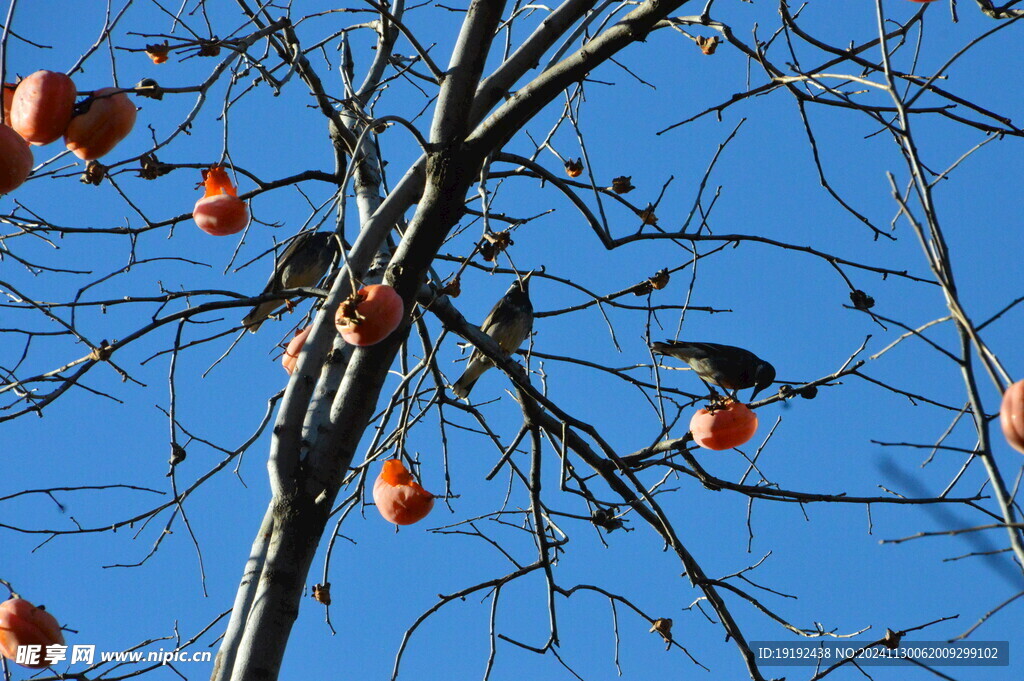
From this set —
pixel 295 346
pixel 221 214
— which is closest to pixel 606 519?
pixel 295 346

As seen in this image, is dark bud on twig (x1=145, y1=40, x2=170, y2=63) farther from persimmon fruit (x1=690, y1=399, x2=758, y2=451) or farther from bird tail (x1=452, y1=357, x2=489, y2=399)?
bird tail (x1=452, y1=357, x2=489, y2=399)

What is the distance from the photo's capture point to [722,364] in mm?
5750

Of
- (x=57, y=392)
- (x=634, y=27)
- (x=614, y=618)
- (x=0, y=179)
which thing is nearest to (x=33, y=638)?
(x=57, y=392)

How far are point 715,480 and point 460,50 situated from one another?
1863 millimetres

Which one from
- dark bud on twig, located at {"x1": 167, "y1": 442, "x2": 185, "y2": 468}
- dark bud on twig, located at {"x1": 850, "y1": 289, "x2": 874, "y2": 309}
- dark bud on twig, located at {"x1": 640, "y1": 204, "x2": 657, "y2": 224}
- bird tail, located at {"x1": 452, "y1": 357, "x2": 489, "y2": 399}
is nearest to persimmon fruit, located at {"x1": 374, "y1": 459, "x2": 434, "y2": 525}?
dark bud on twig, located at {"x1": 167, "y1": 442, "x2": 185, "y2": 468}

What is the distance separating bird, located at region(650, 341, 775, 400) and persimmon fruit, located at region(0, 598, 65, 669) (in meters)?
3.60

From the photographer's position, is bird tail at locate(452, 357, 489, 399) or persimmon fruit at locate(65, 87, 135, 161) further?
bird tail at locate(452, 357, 489, 399)

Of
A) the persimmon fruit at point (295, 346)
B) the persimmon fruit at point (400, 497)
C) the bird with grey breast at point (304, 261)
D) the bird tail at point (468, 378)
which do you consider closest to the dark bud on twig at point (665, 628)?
the persimmon fruit at point (400, 497)

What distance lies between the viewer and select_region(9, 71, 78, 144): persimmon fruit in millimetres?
2906

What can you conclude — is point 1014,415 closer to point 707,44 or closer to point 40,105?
point 707,44

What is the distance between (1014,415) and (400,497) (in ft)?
6.55

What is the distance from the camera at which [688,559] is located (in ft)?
12.6

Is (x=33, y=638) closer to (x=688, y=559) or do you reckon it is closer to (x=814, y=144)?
(x=688, y=559)

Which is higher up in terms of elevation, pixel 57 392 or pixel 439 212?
pixel 439 212
